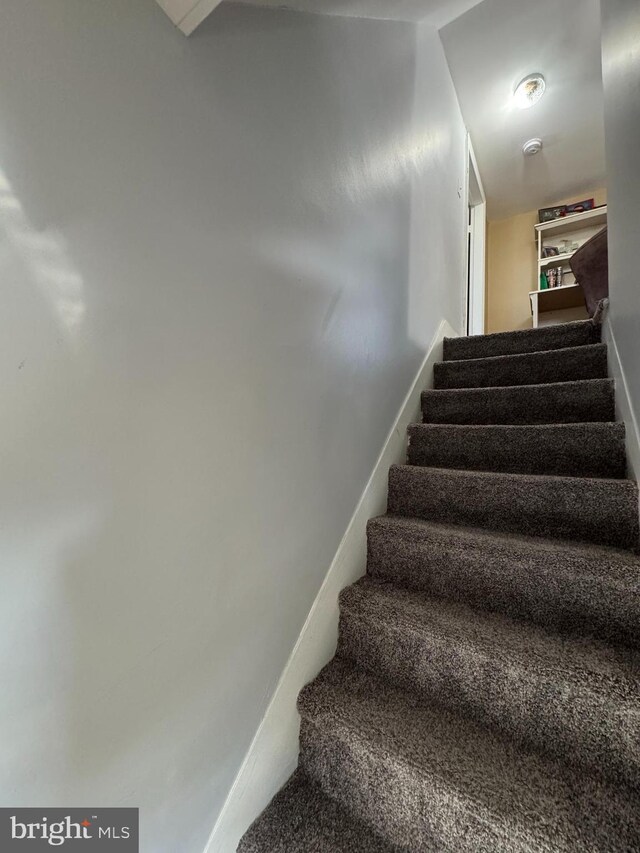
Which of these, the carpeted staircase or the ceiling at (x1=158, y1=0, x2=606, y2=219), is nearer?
the carpeted staircase

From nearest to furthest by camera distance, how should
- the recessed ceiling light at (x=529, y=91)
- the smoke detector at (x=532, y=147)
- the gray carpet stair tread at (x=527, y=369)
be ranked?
the gray carpet stair tread at (x=527, y=369), the recessed ceiling light at (x=529, y=91), the smoke detector at (x=532, y=147)

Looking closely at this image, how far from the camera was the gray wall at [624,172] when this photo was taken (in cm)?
120

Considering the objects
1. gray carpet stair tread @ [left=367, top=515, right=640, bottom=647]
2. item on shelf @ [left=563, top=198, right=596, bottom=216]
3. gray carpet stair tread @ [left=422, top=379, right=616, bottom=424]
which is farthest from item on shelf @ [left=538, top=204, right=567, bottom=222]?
gray carpet stair tread @ [left=367, top=515, right=640, bottom=647]

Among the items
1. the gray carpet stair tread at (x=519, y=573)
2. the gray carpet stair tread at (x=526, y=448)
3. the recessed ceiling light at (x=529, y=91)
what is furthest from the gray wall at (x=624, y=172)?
the recessed ceiling light at (x=529, y=91)

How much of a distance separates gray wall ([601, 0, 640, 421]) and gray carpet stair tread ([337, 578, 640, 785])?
820 mm

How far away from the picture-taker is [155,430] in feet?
2.15

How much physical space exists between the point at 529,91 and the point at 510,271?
1.64 metres

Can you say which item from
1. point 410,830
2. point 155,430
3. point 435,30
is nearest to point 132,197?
point 155,430

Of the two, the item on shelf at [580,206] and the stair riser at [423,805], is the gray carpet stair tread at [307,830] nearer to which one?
the stair riser at [423,805]

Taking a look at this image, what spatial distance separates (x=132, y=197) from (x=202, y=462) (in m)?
0.49

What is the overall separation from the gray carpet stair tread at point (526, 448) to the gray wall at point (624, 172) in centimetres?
18

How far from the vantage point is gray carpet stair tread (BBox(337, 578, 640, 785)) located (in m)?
0.78

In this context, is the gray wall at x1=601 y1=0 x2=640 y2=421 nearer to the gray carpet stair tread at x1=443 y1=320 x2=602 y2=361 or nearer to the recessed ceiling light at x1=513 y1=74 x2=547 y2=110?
the gray carpet stair tread at x1=443 y1=320 x2=602 y2=361

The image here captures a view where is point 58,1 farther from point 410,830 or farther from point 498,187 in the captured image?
point 498,187
